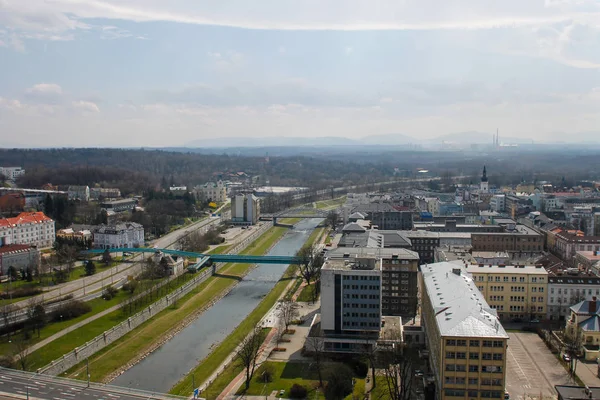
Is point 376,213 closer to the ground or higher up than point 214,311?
higher up

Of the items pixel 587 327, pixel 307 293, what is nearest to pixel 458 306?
pixel 587 327

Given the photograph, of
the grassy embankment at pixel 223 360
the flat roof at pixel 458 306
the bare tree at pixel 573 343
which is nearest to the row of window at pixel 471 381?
the flat roof at pixel 458 306

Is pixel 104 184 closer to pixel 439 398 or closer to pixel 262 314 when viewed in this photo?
pixel 262 314

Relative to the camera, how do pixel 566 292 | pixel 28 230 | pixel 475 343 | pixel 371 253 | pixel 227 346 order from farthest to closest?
pixel 28 230, pixel 371 253, pixel 566 292, pixel 227 346, pixel 475 343

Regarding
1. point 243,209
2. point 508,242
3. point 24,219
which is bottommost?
point 508,242

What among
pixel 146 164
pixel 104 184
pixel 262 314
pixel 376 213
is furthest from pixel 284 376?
pixel 146 164

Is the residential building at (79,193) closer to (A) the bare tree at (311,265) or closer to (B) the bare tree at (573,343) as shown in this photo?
(A) the bare tree at (311,265)

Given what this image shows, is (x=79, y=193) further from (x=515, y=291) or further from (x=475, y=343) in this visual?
(x=475, y=343)
